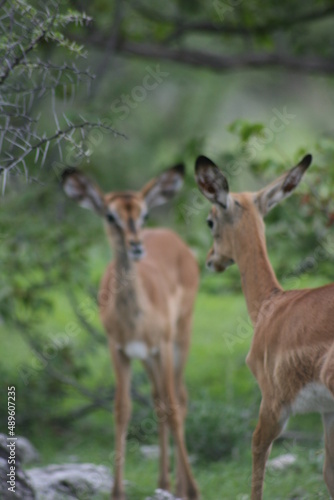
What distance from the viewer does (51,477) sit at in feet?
17.1

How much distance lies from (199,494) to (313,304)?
8.23ft

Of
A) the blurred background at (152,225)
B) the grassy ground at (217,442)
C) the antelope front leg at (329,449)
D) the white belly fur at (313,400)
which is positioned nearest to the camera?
the white belly fur at (313,400)

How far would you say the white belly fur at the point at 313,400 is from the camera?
3.66 meters

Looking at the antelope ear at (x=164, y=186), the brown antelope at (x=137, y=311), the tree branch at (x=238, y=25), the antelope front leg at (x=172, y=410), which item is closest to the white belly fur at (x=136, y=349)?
the brown antelope at (x=137, y=311)

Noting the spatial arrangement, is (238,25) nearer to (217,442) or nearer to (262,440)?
(217,442)

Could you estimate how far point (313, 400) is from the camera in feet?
12.3

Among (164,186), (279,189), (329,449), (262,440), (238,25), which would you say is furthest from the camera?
(238,25)

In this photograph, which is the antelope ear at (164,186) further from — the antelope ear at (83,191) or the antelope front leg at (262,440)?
the antelope front leg at (262,440)

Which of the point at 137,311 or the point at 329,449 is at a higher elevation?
the point at 137,311

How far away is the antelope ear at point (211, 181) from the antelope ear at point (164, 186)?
84.8 inches

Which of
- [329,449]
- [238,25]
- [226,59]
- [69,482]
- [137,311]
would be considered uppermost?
[238,25]

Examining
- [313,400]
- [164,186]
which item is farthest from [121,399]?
[313,400]

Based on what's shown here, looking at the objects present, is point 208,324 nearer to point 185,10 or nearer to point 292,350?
point 185,10

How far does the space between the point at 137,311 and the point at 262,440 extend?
93.2 inches
